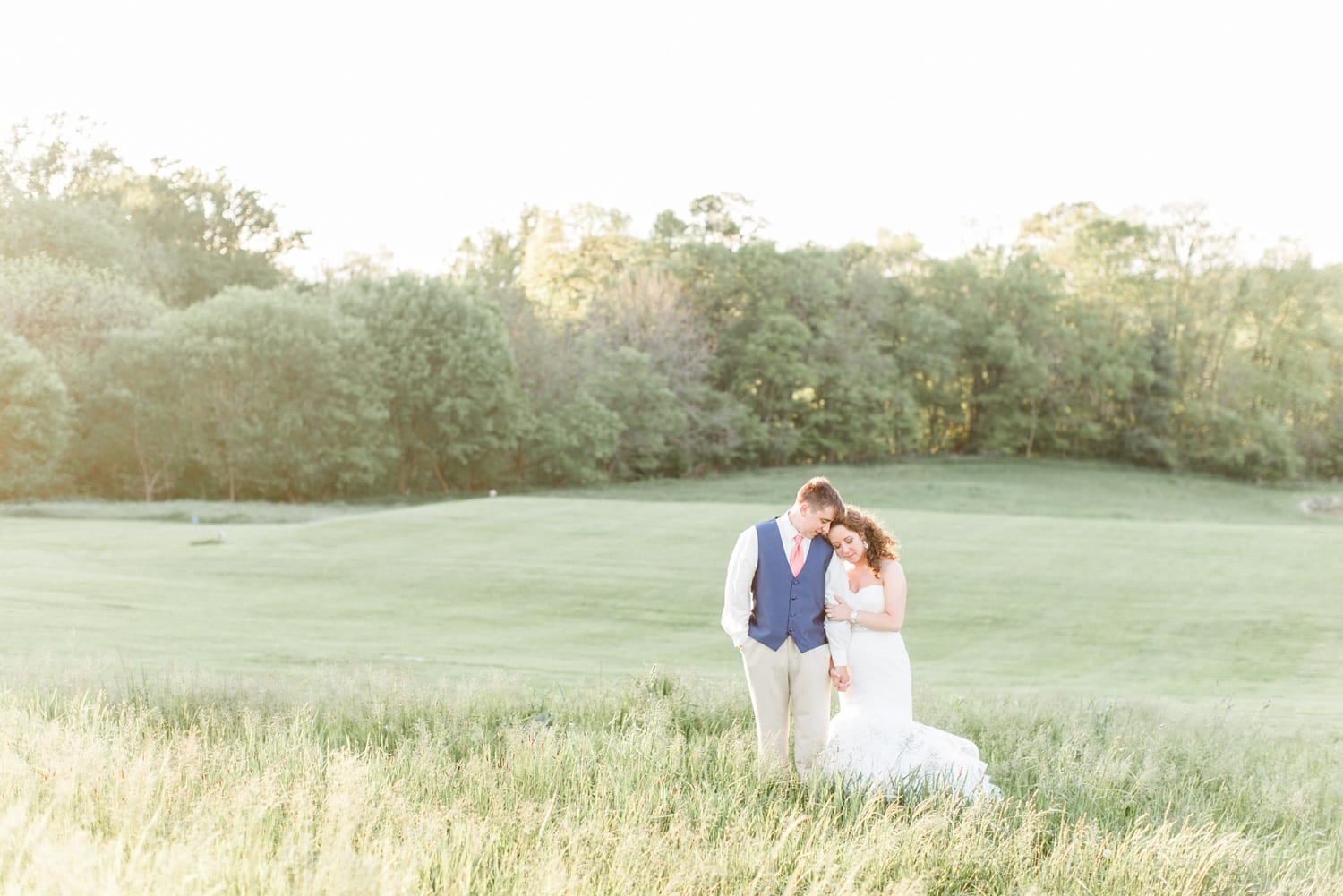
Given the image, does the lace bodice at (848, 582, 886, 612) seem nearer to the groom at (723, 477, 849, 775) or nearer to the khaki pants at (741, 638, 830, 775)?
the groom at (723, 477, 849, 775)

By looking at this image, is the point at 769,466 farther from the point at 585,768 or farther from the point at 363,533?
the point at 585,768

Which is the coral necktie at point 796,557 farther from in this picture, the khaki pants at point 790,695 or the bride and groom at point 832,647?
the khaki pants at point 790,695

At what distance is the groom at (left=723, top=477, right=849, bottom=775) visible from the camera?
23.5 ft

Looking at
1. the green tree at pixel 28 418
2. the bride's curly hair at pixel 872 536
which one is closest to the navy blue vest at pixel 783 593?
the bride's curly hair at pixel 872 536

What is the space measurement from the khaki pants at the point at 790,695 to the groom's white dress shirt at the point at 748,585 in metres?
0.10

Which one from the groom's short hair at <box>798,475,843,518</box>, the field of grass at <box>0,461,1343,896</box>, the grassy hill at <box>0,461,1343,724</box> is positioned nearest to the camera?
the field of grass at <box>0,461,1343,896</box>

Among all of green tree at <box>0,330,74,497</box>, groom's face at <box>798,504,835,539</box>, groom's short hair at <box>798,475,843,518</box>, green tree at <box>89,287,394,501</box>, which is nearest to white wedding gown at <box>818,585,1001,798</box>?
groom's face at <box>798,504,835,539</box>

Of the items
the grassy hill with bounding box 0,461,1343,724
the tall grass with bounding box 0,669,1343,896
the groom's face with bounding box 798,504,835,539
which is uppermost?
the groom's face with bounding box 798,504,835,539

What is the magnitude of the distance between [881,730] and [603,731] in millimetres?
2136

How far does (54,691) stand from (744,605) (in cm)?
551

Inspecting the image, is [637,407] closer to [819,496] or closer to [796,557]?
[796,557]

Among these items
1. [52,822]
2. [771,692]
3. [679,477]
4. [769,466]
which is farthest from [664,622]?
[769,466]

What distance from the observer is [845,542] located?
7266mm

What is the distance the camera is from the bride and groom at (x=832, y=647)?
283 inches
